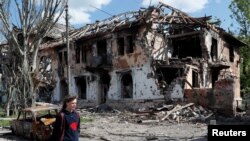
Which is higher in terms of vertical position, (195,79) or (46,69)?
(46,69)

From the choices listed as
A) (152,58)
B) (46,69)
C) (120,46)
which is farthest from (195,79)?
(46,69)

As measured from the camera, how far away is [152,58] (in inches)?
1211

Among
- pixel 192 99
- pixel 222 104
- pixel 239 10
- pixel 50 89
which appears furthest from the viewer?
pixel 239 10

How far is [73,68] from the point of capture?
128 ft

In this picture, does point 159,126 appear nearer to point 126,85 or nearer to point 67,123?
point 126,85

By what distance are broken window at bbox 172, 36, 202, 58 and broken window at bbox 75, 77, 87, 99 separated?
964 cm

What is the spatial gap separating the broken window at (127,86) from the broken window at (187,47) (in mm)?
4204

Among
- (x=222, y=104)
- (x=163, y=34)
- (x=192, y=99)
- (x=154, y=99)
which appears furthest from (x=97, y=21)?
(x=222, y=104)

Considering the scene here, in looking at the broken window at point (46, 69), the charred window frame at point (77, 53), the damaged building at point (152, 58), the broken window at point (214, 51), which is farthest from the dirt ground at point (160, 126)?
the broken window at point (46, 69)

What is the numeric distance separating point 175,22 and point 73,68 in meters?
12.4

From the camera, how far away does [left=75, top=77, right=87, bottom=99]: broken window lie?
1510 inches

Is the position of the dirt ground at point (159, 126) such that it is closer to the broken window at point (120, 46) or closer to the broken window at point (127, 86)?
the broken window at point (127, 86)

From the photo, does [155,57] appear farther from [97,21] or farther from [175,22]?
[97,21]

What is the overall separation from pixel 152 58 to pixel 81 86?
413 inches
